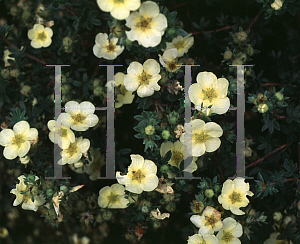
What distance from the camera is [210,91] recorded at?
1868 mm

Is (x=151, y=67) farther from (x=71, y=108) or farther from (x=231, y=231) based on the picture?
(x=231, y=231)

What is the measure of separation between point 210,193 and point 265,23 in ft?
4.36

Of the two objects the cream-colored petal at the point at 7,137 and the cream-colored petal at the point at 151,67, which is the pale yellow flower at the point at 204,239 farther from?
the cream-colored petal at the point at 7,137

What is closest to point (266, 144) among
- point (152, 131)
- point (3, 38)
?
point (152, 131)

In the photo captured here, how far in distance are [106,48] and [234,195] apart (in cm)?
113

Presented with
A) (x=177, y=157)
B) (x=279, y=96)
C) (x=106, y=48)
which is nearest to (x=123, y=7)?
(x=106, y=48)

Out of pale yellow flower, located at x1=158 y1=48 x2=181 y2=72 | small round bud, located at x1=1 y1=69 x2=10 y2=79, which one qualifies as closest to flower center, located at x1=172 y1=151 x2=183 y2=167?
pale yellow flower, located at x1=158 y1=48 x2=181 y2=72

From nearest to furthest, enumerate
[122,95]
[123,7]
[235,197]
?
[123,7], [235,197], [122,95]

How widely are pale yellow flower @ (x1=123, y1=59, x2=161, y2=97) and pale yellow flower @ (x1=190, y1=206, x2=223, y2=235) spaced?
0.70 metres

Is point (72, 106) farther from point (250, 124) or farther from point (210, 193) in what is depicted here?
point (250, 124)

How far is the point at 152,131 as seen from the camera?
1.75m

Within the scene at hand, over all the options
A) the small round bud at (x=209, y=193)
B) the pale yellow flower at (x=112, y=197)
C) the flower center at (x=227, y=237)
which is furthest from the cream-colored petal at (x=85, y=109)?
→ the flower center at (x=227, y=237)

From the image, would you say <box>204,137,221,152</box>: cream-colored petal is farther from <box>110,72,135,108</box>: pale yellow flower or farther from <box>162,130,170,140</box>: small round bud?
<box>110,72,135,108</box>: pale yellow flower

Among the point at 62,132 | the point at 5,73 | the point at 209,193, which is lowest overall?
the point at 209,193
